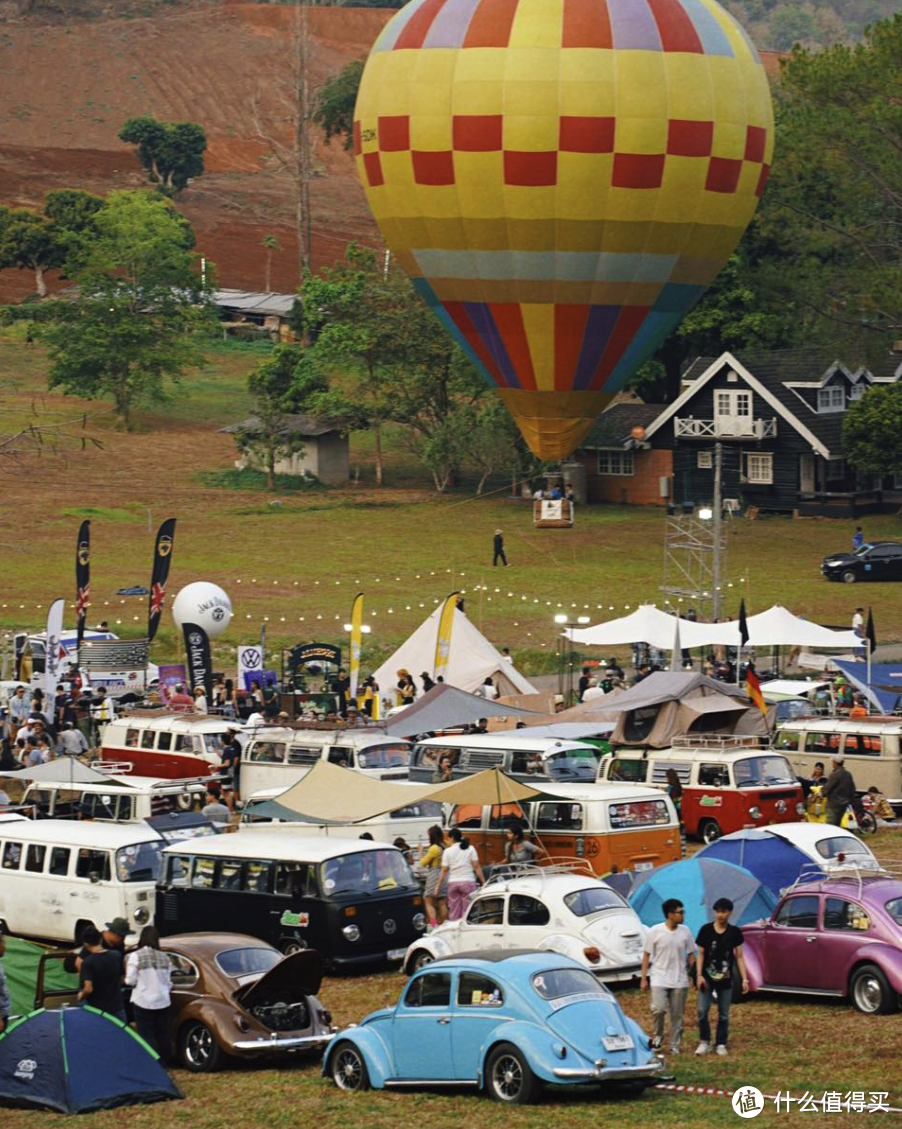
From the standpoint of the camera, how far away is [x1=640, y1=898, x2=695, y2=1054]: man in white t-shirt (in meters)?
18.8

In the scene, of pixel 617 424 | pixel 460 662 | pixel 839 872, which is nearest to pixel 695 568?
pixel 617 424

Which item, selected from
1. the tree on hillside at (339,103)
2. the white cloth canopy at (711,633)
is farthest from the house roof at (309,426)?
the tree on hillside at (339,103)

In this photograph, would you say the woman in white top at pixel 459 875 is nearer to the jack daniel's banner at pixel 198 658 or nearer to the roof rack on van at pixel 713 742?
the roof rack on van at pixel 713 742

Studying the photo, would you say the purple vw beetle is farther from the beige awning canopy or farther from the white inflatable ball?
the white inflatable ball

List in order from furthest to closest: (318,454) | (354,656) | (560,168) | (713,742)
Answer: (318,454), (560,168), (354,656), (713,742)

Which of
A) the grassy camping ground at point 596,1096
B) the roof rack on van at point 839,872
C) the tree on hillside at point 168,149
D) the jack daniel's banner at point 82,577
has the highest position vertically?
the tree on hillside at point 168,149

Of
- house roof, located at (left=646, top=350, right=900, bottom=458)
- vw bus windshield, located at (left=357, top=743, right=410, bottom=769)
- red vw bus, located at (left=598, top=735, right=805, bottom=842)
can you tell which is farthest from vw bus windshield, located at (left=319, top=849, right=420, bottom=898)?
house roof, located at (left=646, top=350, right=900, bottom=458)

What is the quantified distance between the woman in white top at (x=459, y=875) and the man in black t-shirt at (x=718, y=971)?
534cm

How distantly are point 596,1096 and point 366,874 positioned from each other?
255 inches

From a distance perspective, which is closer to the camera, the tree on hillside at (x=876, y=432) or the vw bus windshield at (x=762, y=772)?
the vw bus windshield at (x=762, y=772)

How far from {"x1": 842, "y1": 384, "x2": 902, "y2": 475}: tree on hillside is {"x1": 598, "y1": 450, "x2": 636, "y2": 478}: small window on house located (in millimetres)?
8335

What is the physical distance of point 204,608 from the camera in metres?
49.2

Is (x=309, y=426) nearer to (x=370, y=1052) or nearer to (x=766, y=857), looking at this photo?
(x=766, y=857)

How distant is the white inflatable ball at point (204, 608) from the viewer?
4900 cm
